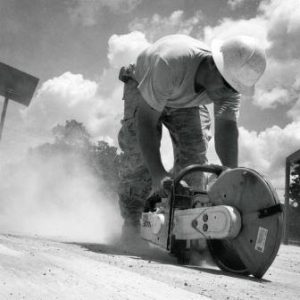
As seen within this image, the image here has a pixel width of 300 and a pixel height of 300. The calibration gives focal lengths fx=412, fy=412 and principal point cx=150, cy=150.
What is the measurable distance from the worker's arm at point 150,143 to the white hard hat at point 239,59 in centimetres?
55

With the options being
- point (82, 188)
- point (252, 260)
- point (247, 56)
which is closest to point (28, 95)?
point (82, 188)

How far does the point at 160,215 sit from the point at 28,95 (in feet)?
21.5

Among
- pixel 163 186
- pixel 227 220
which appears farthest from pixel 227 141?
pixel 227 220

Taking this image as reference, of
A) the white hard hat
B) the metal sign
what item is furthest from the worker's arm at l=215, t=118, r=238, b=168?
the metal sign

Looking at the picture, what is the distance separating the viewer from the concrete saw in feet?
6.70

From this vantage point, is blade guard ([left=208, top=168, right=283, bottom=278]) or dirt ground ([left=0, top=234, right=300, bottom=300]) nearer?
dirt ground ([left=0, top=234, right=300, bottom=300])

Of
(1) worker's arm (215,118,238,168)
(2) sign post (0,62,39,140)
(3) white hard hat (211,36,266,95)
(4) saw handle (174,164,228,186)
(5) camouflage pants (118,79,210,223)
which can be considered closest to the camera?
(4) saw handle (174,164,228,186)

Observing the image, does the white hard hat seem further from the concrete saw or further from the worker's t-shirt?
the concrete saw

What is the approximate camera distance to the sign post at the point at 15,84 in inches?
315

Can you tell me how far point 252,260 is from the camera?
2.10 metres

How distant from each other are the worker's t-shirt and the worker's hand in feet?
1.59

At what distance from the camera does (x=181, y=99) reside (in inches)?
117

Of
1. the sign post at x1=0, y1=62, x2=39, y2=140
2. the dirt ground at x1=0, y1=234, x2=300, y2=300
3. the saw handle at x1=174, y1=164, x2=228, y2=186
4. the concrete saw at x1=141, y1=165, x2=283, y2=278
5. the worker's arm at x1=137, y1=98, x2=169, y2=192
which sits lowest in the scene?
the dirt ground at x1=0, y1=234, x2=300, y2=300

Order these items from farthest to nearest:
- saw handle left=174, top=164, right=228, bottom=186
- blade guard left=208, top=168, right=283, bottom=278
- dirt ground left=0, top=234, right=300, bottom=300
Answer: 1. saw handle left=174, top=164, right=228, bottom=186
2. blade guard left=208, top=168, right=283, bottom=278
3. dirt ground left=0, top=234, right=300, bottom=300
